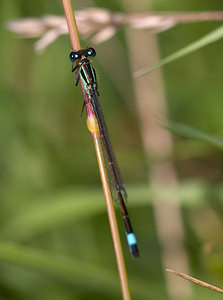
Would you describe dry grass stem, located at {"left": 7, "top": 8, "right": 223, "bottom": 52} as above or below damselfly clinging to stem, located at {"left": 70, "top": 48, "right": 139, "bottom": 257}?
above

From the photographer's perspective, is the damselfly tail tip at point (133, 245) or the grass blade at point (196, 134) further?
the damselfly tail tip at point (133, 245)

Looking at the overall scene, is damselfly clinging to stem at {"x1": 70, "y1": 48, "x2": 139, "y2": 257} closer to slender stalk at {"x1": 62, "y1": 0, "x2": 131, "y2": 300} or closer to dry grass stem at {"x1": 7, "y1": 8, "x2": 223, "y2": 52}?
dry grass stem at {"x1": 7, "y1": 8, "x2": 223, "y2": 52}

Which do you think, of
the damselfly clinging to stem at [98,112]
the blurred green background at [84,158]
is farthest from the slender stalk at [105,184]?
the blurred green background at [84,158]

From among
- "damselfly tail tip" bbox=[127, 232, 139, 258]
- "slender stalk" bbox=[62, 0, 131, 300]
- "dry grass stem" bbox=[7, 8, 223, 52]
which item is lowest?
"damselfly tail tip" bbox=[127, 232, 139, 258]

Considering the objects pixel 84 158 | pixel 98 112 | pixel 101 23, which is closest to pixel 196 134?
pixel 98 112

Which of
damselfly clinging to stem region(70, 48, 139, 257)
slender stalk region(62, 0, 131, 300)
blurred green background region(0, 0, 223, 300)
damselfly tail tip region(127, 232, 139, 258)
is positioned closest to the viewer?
slender stalk region(62, 0, 131, 300)

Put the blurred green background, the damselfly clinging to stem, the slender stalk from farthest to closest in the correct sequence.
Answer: the blurred green background → the damselfly clinging to stem → the slender stalk

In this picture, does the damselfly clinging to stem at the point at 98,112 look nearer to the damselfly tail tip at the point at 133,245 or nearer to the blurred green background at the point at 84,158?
the damselfly tail tip at the point at 133,245

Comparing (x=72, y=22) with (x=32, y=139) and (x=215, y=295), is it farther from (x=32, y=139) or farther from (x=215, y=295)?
(x=32, y=139)

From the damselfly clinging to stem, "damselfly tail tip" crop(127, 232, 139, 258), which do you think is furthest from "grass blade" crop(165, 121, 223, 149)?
"damselfly tail tip" crop(127, 232, 139, 258)
